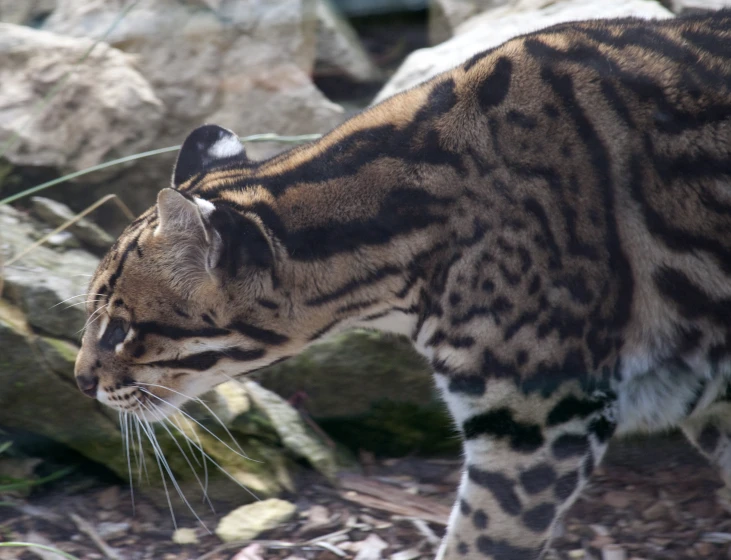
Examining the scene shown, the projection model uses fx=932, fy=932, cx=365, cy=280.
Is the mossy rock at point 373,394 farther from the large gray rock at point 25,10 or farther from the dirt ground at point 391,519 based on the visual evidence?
the large gray rock at point 25,10

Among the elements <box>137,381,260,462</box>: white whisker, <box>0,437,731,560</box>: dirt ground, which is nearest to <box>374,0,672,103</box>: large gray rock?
<box>137,381,260,462</box>: white whisker

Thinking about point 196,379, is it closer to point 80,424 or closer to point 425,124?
point 80,424

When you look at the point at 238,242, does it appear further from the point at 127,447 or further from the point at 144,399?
the point at 127,447

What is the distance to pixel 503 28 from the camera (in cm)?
427

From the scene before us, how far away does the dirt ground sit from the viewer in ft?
9.89

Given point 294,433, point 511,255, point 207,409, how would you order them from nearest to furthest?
point 511,255 → point 207,409 → point 294,433

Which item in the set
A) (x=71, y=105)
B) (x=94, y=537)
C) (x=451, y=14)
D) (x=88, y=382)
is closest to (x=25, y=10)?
(x=71, y=105)

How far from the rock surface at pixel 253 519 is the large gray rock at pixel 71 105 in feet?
6.32

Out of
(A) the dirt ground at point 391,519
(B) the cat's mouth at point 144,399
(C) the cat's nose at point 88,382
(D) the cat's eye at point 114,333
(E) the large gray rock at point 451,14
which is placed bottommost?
(A) the dirt ground at point 391,519

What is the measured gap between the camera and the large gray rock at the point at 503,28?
4.14m

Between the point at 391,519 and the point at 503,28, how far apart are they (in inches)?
91.1

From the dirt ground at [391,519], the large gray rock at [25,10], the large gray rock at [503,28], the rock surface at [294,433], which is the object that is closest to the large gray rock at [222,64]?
the large gray rock at [25,10]

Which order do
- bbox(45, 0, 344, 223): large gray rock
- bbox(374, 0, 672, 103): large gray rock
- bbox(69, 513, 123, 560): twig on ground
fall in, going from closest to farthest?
bbox(69, 513, 123, 560): twig on ground < bbox(374, 0, 672, 103): large gray rock < bbox(45, 0, 344, 223): large gray rock

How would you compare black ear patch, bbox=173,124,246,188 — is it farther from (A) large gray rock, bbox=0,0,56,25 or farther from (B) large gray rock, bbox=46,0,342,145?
(A) large gray rock, bbox=0,0,56,25
